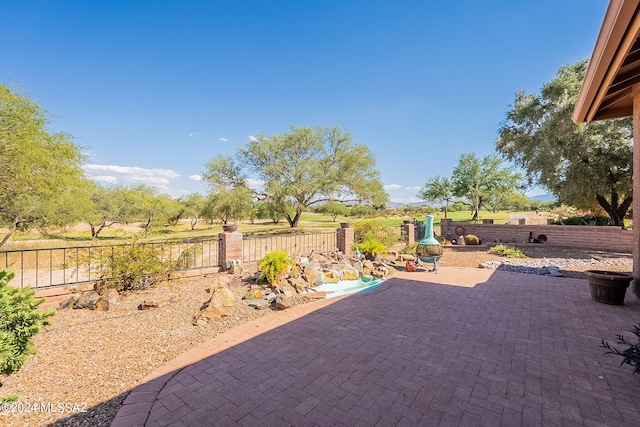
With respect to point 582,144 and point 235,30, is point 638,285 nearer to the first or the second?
point 582,144

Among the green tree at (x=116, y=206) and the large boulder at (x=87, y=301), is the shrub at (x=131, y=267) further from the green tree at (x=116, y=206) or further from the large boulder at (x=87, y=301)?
→ the green tree at (x=116, y=206)

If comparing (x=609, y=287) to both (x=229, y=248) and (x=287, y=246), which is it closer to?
(x=229, y=248)

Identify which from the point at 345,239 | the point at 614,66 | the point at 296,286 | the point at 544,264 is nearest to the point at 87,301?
the point at 296,286

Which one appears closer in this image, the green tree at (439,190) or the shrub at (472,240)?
the shrub at (472,240)

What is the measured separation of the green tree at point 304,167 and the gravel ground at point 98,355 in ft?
56.0

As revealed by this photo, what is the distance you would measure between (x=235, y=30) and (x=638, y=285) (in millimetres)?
14608

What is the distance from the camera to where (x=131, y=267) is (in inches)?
225

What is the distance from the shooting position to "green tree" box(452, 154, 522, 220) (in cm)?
2591

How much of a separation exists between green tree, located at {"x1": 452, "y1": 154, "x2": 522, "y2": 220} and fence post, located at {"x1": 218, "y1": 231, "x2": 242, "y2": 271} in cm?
2508

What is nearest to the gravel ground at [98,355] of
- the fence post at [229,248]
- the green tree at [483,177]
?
the fence post at [229,248]

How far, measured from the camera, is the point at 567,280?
23.6 feet

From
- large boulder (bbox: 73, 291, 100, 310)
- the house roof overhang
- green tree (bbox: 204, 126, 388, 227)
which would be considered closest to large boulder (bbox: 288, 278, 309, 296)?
large boulder (bbox: 73, 291, 100, 310)

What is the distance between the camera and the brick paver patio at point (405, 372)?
7.75 ft

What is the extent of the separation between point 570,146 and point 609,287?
33.4ft
